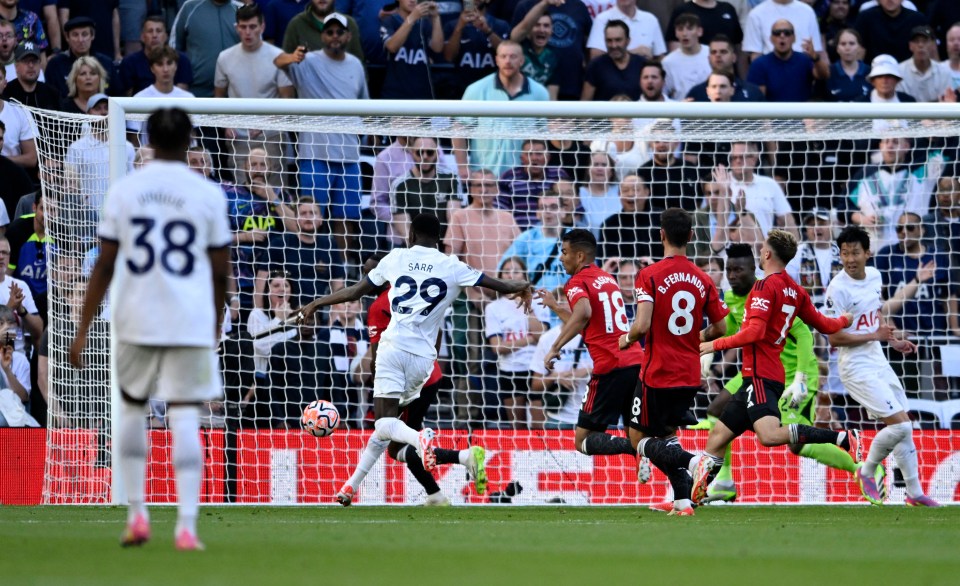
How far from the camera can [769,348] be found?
10617mm

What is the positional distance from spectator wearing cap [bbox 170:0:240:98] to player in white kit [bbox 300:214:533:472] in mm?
6078

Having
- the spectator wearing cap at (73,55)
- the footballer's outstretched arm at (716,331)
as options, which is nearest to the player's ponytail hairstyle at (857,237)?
the footballer's outstretched arm at (716,331)

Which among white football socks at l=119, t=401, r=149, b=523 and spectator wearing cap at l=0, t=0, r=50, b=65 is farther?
spectator wearing cap at l=0, t=0, r=50, b=65

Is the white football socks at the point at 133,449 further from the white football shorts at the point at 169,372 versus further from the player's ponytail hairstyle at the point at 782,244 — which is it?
the player's ponytail hairstyle at the point at 782,244

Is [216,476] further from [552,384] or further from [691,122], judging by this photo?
[691,122]

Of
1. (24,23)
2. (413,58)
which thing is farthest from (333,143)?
(24,23)

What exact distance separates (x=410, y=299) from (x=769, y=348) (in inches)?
110

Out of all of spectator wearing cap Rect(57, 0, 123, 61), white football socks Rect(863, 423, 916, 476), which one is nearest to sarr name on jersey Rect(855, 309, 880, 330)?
white football socks Rect(863, 423, 916, 476)

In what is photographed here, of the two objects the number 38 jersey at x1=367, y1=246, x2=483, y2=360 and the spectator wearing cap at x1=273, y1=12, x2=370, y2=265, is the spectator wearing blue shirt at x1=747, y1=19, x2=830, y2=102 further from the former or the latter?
the number 38 jersey at x1=367, y1=246, x2=483, y2=360

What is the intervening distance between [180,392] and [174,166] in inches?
40.4

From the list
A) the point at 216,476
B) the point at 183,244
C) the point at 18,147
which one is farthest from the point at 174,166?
the point at 18,147

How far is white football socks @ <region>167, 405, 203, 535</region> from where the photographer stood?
6.10 meters

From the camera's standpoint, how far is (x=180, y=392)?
245 inches

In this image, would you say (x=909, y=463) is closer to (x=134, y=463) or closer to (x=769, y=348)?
(x=769, y=348)
